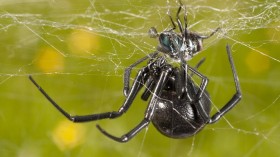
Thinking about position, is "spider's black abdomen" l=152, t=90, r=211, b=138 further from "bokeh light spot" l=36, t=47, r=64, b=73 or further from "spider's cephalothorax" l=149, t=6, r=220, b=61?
"bokeh light spot" l=36, t=47, r=64, b=73

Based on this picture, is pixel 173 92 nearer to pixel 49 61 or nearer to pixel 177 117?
pixel 177 117

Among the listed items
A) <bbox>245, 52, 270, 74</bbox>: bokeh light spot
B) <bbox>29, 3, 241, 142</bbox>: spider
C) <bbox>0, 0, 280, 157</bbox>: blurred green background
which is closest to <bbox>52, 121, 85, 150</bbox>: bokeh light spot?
<bbox>0, 0, 280, 157</bbox>: blurred green background

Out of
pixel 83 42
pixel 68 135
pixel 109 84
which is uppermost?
pixel 83 42

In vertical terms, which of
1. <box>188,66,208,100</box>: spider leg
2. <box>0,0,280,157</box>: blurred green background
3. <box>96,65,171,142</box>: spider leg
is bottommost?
<box>0,0,280,157</box>: blurred green background

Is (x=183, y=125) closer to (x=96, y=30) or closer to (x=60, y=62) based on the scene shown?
(x=96, y=30)

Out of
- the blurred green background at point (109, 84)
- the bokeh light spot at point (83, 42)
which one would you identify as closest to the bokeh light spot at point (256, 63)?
the blurred green background at point (109, 84)

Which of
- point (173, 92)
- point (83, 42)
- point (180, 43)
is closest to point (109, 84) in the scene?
point (83, 42)

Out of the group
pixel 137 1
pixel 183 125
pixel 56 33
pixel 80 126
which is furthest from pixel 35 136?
pixel 183 125
